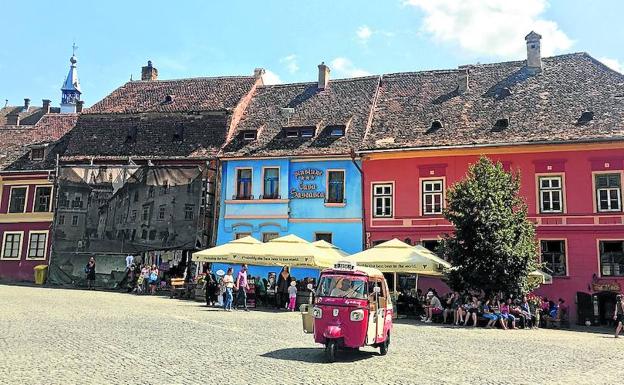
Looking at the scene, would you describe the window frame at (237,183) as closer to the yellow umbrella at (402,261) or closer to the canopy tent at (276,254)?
the canopy tent at (276,254)

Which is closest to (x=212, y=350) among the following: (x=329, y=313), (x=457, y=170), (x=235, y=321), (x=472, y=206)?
(x=329, y=313)

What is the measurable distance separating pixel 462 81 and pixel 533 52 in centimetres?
411

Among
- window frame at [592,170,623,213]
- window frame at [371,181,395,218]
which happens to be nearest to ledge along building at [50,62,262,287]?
window frame at [371,181,395,218]

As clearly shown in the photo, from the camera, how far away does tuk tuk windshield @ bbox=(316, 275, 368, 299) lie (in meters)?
12.1

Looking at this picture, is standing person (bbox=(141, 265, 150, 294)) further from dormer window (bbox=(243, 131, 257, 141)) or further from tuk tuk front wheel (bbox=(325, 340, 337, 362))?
tuk tuk front wheel (bbox=(325, 340, 337, 362))

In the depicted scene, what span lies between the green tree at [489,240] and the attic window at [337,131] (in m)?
10.0

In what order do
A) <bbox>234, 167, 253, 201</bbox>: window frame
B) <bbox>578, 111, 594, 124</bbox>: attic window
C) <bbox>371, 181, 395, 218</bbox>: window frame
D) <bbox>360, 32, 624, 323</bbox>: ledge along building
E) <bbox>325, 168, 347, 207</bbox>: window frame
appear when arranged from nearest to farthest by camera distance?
<bbox>360, 32, 624, 323</bbox>: ledge along building, <bbox>578, 111, 594, 124</bbox>: attic window, <bbox>371, 181, 395, 218</bbox>: window frame, <bbox>325, 168, 347, 207</bbox>: window frame, <bbox>234, 167, 253, 201</bbox>: window frame

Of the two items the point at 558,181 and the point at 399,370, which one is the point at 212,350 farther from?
the point at 558,181

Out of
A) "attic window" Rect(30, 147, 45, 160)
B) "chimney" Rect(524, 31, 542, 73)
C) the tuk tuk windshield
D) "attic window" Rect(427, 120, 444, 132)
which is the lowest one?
the tuk tuk windshield

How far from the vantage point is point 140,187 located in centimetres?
3288

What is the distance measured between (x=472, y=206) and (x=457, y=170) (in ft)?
20.6

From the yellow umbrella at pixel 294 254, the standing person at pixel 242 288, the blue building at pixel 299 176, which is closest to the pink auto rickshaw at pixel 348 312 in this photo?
the yellow umbrella at pixel 294 254

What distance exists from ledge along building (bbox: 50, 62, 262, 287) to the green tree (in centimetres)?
1477

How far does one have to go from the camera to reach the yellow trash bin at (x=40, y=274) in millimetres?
33688
